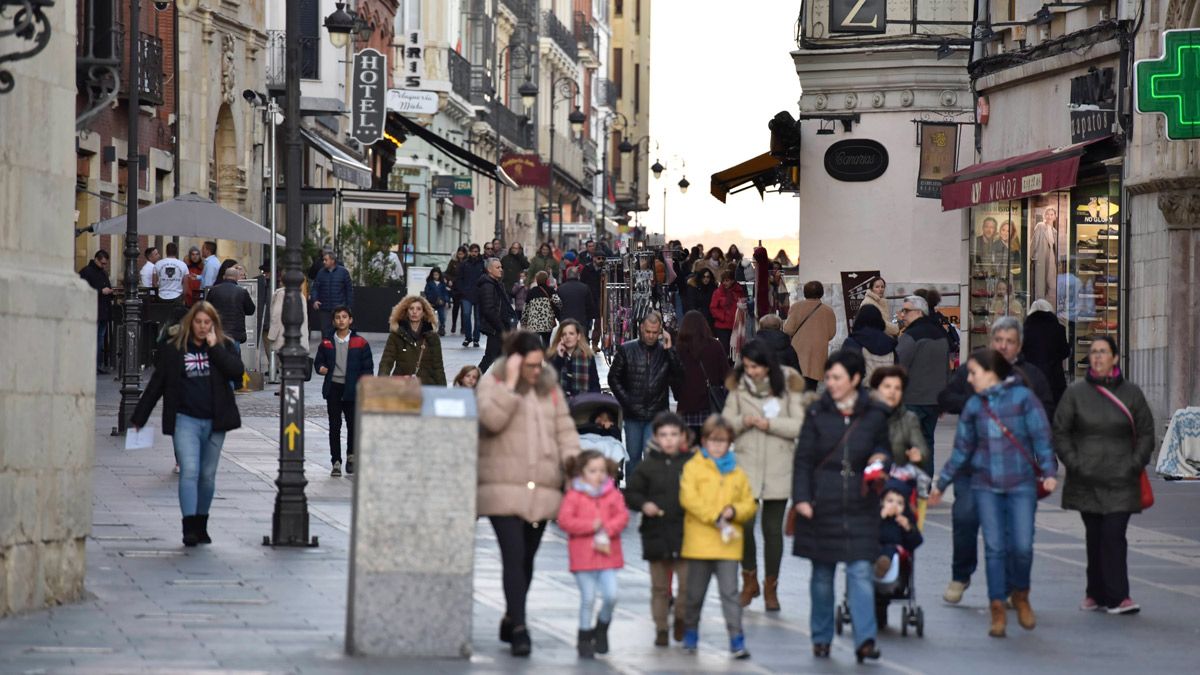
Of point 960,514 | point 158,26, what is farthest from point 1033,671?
point 158,26

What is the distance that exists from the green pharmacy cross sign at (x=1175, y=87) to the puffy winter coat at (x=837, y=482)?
802cm

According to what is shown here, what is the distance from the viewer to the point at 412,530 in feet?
36.5

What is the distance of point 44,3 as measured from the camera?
1167 centimetres

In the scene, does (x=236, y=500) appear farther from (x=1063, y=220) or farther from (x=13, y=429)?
(x=1063, y=220)

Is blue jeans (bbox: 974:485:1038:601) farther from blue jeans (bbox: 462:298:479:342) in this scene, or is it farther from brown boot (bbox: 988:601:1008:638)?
blue jeans (bbox: 462:298:479:342)

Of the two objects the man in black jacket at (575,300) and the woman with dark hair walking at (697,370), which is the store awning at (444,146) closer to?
the man in black jacket at (575,300)

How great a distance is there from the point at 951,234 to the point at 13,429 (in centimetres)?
2669

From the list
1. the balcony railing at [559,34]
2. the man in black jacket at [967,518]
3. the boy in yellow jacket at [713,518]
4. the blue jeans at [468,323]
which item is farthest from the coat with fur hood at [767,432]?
the balcony railing at [559,34]

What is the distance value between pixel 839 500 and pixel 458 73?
201ft

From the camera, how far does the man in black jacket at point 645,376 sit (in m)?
18.3

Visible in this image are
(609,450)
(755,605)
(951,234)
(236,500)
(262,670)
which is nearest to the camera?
(262,670)

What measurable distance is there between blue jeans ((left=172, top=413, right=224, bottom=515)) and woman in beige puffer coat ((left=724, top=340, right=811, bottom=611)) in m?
4.27

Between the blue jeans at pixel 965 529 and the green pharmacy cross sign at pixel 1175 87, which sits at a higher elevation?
the green pharmacy cross sign at pixel 1175 87

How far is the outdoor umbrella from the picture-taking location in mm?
32250
